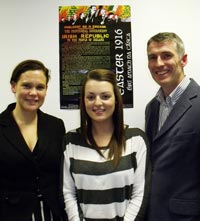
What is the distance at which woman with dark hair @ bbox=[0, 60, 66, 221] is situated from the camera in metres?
1.62

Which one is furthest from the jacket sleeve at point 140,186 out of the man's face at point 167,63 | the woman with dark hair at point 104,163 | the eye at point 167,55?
the eye at point 167,55

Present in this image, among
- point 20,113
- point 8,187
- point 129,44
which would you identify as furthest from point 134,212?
point 129,44

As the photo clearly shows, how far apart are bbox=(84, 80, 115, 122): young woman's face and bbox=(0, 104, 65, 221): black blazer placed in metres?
0.34

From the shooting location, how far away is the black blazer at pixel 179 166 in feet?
5.13

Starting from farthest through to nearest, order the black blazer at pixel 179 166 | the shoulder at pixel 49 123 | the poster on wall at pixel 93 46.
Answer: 1. the poster on wall at pixel 93 46
2. the shoulder at pixel 49 123
3. the black blazer at pixel 179 166

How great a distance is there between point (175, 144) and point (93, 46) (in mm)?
973

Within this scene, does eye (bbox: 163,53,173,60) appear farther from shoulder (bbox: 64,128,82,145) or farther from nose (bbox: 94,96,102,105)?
shoulder (bbox: 64,128,82,145)

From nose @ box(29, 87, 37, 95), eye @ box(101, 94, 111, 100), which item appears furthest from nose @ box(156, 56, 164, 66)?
nose @ box(29, 87, 37, 95)

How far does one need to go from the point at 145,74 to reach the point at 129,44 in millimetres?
246

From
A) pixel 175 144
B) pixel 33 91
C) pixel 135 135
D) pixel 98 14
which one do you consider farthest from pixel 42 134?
pixel 98 14

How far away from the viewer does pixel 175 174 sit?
159 cm

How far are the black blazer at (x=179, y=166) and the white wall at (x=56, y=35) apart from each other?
576mm

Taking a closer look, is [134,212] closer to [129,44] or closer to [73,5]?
[129,44]

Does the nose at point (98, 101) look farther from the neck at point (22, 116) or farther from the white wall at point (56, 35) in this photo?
the white wall at point (56, 35)
